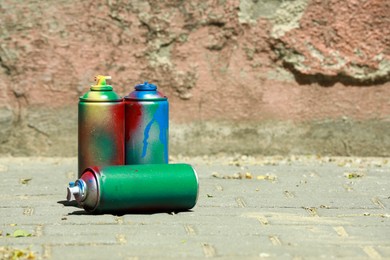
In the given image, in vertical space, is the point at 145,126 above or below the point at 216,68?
below

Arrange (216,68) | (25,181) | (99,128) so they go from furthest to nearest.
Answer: (216,68) → (25,181) → (99,128)

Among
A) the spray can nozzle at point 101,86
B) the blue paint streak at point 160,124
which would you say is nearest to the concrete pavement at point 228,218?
the blue paint streak at point 160,124

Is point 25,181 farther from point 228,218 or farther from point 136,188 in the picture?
point 228,218

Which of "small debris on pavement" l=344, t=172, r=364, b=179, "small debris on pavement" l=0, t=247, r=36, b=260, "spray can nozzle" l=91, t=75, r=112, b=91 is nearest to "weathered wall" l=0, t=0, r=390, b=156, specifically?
"small debris on pavement" l=344, t=172, r=364, b=179

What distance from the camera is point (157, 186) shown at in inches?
184

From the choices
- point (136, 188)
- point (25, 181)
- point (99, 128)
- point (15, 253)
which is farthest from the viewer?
point (25, 181)

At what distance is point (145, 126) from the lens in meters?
5.12

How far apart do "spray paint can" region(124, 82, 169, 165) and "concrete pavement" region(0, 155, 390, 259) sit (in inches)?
14.2

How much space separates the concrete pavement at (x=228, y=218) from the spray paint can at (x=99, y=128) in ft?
0.98

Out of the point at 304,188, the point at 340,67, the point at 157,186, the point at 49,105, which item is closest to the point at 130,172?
the point at 157,186

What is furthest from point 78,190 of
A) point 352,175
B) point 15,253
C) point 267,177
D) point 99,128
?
point 352,175

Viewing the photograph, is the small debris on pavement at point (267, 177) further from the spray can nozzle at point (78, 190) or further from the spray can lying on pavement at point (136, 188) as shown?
the spray can nozzle at point (78, 190)

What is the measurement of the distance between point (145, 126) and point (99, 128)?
0.25 meters

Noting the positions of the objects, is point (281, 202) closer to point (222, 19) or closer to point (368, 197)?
point (368, 197)
